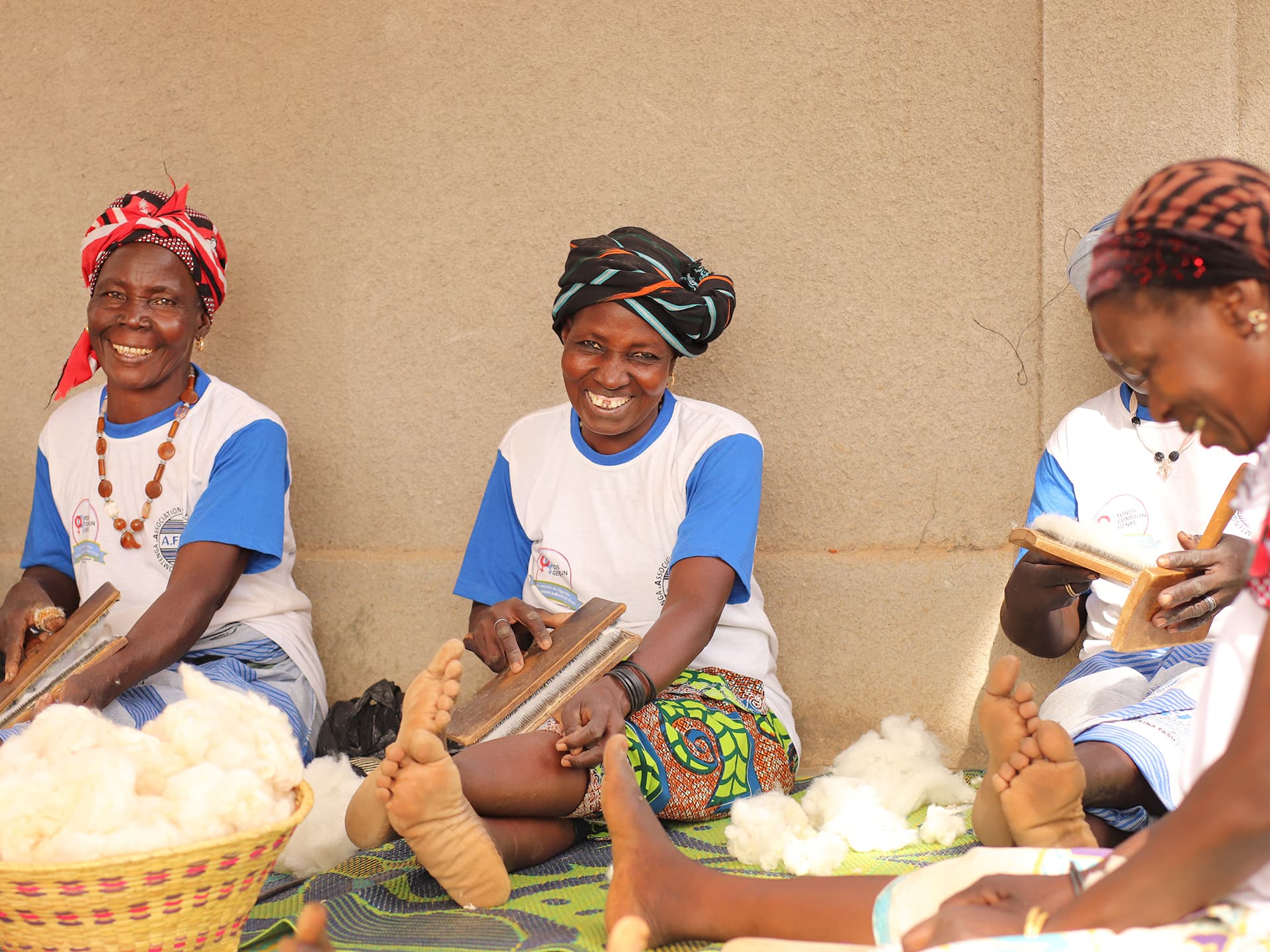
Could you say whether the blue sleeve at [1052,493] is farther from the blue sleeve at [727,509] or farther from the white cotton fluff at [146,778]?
the white cotton fluff at [146,778]

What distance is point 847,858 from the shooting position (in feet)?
8.96

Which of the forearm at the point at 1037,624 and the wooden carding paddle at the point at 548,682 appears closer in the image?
the wooden carding paddle at the point at 548,682

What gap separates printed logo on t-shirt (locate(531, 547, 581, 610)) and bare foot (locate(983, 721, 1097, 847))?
1.38m

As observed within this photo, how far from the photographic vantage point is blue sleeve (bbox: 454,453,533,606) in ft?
11.3

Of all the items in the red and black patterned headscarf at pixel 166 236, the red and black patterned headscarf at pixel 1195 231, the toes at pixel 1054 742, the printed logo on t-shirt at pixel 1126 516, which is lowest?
the toes at pixel 1054 742

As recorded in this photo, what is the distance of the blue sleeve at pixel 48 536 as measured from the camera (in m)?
3.77

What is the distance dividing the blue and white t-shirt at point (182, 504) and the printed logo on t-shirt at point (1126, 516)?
228 cm

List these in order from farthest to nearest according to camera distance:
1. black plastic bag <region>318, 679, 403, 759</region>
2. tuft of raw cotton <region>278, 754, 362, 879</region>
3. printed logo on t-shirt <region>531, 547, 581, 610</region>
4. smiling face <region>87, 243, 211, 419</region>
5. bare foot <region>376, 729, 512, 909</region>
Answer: black plastic bag <region>318, 679, 403, 759</region> → smiling face <region>87, 243, 211, 419</region> → printed logo on t-shirt <region>531, 547, 581, 610</region> → tuft of raw cotton <region>278, 754, 362, 879</region> → bare foot <region>376, 729, 512, 909</region>

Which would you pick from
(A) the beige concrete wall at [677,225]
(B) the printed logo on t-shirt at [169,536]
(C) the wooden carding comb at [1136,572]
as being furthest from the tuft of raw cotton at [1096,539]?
(B) the printed logo on t-shirt at [169,536]

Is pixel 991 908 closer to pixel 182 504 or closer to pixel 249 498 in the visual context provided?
pixel 249 498

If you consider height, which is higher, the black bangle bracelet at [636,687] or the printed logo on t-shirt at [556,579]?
the printed logo on t-shirt at [556,579]

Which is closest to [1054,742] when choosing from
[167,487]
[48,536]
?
[167,487]

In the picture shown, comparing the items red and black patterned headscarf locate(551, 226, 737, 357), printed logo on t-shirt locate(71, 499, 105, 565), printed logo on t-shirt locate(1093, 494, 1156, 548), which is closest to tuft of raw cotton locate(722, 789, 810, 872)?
printed logo on t-shirt locate(1093, 494, 1156, 548)

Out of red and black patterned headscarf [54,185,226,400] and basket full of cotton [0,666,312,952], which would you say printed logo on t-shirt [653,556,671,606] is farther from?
red and black patterned headscarf [54,185,226,400]
